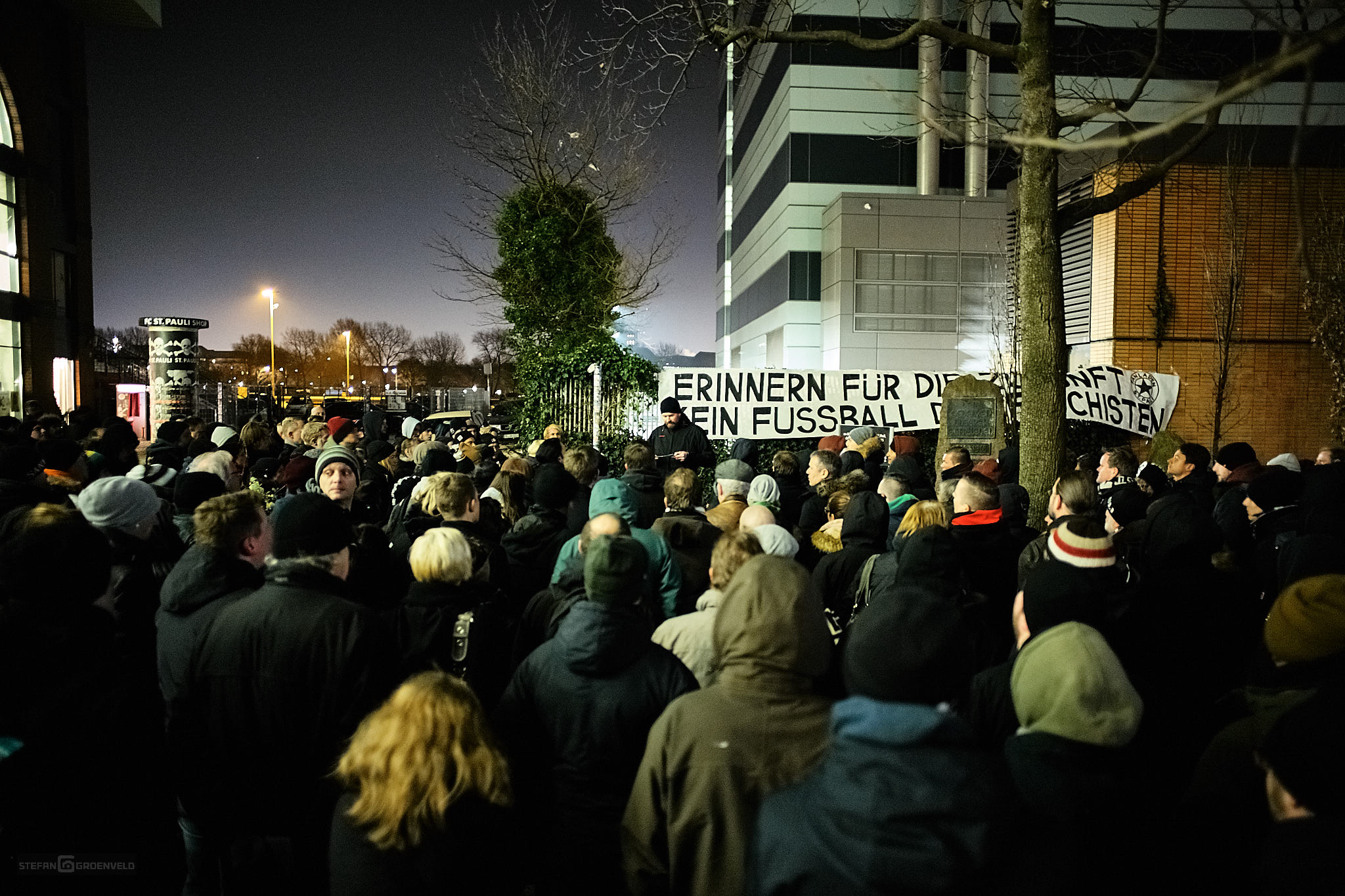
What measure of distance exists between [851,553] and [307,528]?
332 centimetres

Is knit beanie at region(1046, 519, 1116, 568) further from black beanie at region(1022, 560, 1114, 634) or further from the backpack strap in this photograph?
the backpack strap

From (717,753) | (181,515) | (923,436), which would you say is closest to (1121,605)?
(717,753)

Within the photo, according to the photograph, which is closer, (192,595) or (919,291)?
(192,595)

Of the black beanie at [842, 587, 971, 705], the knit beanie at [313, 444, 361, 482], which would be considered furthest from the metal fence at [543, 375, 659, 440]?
the black beanie at [842, 587, 971, 705]

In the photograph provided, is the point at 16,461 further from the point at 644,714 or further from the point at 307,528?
the point at 644,714

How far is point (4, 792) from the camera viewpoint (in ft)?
9.43

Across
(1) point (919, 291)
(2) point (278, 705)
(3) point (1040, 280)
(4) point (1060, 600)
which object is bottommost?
(2) point (278, 705)

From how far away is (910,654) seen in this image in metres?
2.01

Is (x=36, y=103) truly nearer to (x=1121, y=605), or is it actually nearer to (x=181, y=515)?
(x=181, y=515)

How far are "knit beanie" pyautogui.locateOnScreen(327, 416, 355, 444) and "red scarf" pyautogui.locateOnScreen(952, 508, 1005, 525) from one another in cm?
612

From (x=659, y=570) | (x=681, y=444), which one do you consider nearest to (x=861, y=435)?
(x=681, y=444)

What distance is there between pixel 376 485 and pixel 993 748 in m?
5.63

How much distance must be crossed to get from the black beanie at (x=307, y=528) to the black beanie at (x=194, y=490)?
81.0 inches

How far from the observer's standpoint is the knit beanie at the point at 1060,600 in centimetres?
319
